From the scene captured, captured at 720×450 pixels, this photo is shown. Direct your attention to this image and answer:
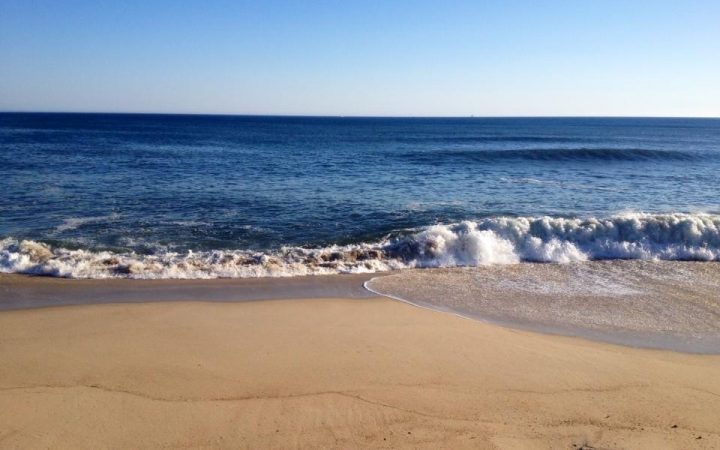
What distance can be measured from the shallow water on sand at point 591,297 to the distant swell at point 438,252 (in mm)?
678

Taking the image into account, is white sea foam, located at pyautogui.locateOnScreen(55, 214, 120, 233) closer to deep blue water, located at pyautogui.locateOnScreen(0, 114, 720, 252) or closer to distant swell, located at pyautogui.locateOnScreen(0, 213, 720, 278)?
deep blue water, located at pyautogui.locateOnScreen(0, 114, 720, 252)

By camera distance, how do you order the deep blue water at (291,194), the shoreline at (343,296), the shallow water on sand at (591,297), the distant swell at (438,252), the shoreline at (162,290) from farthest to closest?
the deep blue water at (291,194)
the distant swell at (438,252)
the shoreline at (162,290)
the shallow water on sand at (591,297)
the shoreline at (343,296)

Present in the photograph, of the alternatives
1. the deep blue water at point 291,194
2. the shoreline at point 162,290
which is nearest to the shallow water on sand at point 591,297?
the shoreline at point 162,290

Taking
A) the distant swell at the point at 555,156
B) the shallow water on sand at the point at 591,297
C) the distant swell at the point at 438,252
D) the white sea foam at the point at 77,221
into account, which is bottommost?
the shallow water on sand at the point at 591,297

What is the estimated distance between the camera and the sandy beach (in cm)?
490

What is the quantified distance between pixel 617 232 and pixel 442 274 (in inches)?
225

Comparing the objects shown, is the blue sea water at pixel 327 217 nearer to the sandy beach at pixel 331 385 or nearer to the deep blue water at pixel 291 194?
the deep blue water at pixel 291 194

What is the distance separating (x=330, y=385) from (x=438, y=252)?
6.99 meters

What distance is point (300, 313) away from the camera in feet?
27.5

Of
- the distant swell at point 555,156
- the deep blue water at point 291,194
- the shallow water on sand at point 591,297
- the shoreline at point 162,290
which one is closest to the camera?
the shallow water on sand at point 591,297

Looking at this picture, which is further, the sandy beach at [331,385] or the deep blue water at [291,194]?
the deep blue water at [291,194]

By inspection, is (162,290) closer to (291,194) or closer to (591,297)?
(591,297)

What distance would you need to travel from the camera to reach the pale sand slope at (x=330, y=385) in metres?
4.90

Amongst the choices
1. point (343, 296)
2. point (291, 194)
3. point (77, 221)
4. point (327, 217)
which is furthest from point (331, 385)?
point (291, 194)
